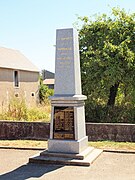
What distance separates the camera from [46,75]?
6781 centimetres

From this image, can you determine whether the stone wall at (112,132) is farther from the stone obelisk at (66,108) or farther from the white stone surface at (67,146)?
the white stone surface at (67,146)

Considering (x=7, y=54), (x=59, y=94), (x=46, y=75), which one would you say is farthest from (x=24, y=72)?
(x=46, y=75)

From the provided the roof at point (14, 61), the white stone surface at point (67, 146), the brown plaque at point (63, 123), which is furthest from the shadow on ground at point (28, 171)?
the roof at point (14, 61)

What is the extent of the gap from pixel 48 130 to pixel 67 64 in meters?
4.35

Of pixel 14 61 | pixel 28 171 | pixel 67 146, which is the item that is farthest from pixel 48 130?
pixel 14 61

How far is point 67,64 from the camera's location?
8.82 meters

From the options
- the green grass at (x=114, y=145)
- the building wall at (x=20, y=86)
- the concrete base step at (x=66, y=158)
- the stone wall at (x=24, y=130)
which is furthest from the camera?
the building wall at (x=20, y=86)

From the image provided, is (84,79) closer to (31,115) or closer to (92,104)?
(92,104)

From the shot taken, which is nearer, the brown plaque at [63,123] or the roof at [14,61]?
the brown plaque at [63,123]

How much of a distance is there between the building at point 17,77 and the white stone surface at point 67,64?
19.9m

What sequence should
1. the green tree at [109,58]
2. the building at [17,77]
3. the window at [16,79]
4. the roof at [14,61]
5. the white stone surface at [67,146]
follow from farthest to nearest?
the window at [16,79] → the roof at [14,61] → the building at [17,77] → the green tree at [109,58] → the white stone surface at [67,146]

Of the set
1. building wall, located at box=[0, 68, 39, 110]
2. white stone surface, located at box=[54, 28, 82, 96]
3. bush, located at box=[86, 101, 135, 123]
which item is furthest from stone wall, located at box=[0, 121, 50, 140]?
building wall, located at box=[0, 68, 39, 110]

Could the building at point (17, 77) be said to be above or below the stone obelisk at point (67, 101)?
above

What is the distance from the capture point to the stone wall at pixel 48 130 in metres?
11.5
